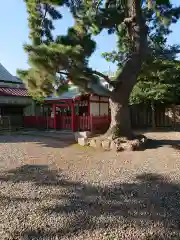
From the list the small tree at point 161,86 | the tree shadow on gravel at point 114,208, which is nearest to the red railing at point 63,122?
the small tree at point 161,86

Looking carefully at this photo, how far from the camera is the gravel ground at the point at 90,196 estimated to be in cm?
371

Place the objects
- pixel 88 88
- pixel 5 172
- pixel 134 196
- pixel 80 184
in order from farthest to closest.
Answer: pixel 88 88 → pixel 5 172 → pixel 80 184 → pixel 134 196

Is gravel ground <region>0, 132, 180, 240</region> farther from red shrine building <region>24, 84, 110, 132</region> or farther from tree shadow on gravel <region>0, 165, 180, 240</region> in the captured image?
red shrine building <region>24, 84, 110, 132</region>

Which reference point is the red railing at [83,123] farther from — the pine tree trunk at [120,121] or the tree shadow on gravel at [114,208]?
the tree shadow on gravel at [114,208]

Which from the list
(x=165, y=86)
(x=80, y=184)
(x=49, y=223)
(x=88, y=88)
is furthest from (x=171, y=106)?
(x=49, y=223)

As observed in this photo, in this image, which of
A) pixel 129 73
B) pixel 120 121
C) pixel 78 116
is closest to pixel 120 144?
pixel 120 121

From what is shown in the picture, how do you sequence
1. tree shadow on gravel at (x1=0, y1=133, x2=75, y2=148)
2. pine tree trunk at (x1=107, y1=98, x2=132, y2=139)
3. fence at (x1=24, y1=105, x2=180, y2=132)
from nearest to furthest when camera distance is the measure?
pine tree trunk at (x1=107, y1=98, x2=132, y2=139)
tree shadow on gravel at (x1=0, y1=133, x2=75, y2=148)
fence at (x1=24, y1=105, x2=180, y2=132)

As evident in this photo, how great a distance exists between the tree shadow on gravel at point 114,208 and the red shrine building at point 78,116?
27.9 feet

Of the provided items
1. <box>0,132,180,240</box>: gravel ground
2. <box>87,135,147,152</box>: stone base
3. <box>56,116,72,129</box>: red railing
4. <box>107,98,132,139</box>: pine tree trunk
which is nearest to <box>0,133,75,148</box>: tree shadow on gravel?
<box>87,135,147,152</box>: stone base

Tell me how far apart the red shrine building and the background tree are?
454cm

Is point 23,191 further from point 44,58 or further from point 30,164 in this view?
point 44,58

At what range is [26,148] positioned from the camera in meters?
9.09

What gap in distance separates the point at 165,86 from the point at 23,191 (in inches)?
464

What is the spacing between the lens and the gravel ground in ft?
12.2
